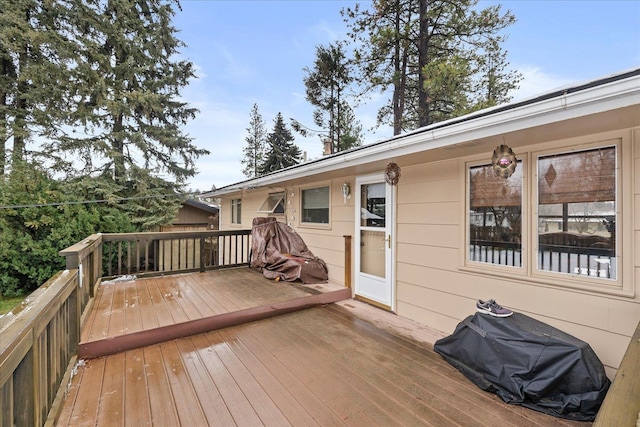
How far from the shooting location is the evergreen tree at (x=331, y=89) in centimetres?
1127

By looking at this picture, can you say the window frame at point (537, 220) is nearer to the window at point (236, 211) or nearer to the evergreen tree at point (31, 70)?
the window at point (236, 211)

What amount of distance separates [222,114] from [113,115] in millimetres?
5147

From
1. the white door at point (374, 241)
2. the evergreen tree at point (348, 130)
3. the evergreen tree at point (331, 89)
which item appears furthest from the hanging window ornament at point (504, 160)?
the evergreen tree at point (348, 130)

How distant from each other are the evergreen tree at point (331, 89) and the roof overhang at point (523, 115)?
8.10m

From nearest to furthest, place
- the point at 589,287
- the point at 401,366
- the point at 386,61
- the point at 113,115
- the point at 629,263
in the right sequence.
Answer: the point at 629,263 < the point at 589,287 < the point at 401,366 < the point at 386,61 < the point at 113,115

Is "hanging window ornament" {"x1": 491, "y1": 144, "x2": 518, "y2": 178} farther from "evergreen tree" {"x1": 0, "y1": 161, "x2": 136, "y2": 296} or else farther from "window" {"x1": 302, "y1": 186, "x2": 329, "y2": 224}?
"evergreen tree" {"x1": 0, "y1": 161, "x2": 136, "y2": 296}

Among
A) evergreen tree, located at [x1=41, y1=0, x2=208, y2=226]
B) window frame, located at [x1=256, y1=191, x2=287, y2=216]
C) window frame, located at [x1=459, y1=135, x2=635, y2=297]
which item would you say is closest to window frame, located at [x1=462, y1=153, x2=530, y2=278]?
window frame, located at [x1=459, y1=135, x2=635, y2=297]

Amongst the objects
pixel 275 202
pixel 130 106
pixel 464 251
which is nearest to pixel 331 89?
pixel 275 202

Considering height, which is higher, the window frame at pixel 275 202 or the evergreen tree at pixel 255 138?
the evergreen tree at pixel 255 138

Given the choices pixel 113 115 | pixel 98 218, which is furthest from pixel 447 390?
pixel 113 115

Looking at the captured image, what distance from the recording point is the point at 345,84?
38.8 ft

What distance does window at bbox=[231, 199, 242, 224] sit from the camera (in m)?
9.56

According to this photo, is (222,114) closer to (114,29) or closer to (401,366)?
(114,29)

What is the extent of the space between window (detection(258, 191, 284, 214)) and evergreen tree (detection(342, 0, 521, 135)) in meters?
4.56
